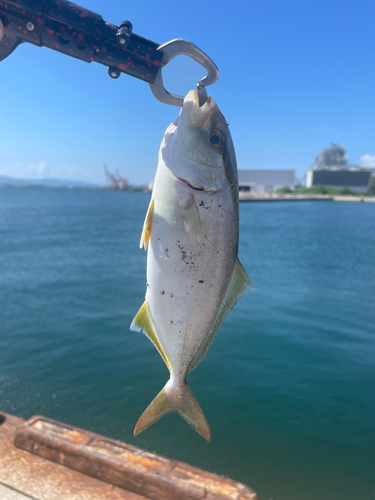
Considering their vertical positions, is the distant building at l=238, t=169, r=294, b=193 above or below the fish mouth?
above

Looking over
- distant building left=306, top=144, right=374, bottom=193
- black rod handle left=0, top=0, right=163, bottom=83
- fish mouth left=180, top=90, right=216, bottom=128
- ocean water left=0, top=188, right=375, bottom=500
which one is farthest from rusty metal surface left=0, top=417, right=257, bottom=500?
distant building left=306, top=144, right=374, bottom=193

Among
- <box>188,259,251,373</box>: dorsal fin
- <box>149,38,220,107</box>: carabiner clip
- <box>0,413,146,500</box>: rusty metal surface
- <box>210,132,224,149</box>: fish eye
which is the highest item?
<box>149,38,220,107</box>: carabiner clip

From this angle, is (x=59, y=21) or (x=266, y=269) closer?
(x=59, y=21)

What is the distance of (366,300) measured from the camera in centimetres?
1507

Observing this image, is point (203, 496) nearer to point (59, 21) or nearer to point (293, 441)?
point (59, 21)

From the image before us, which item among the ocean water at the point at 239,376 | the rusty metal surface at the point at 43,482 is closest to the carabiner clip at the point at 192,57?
the rusty metal surface at the point at 43,482

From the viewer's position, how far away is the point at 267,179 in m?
155

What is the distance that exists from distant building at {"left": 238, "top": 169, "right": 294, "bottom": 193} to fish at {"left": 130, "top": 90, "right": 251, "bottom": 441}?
152089mm

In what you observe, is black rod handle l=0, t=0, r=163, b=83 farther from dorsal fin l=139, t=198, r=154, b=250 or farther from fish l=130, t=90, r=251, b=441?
dorsal fin l=139, t=198, r=154, b=250

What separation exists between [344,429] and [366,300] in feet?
30.4

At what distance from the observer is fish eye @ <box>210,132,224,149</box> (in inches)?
100

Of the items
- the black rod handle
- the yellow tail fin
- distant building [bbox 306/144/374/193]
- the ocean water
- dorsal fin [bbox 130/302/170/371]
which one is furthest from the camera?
distant building [bbox 306/144/374/193]

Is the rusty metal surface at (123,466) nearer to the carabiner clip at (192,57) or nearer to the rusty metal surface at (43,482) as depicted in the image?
the rusty metal surface at (43,482)

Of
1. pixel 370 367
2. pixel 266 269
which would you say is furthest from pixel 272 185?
pixel 370 367
